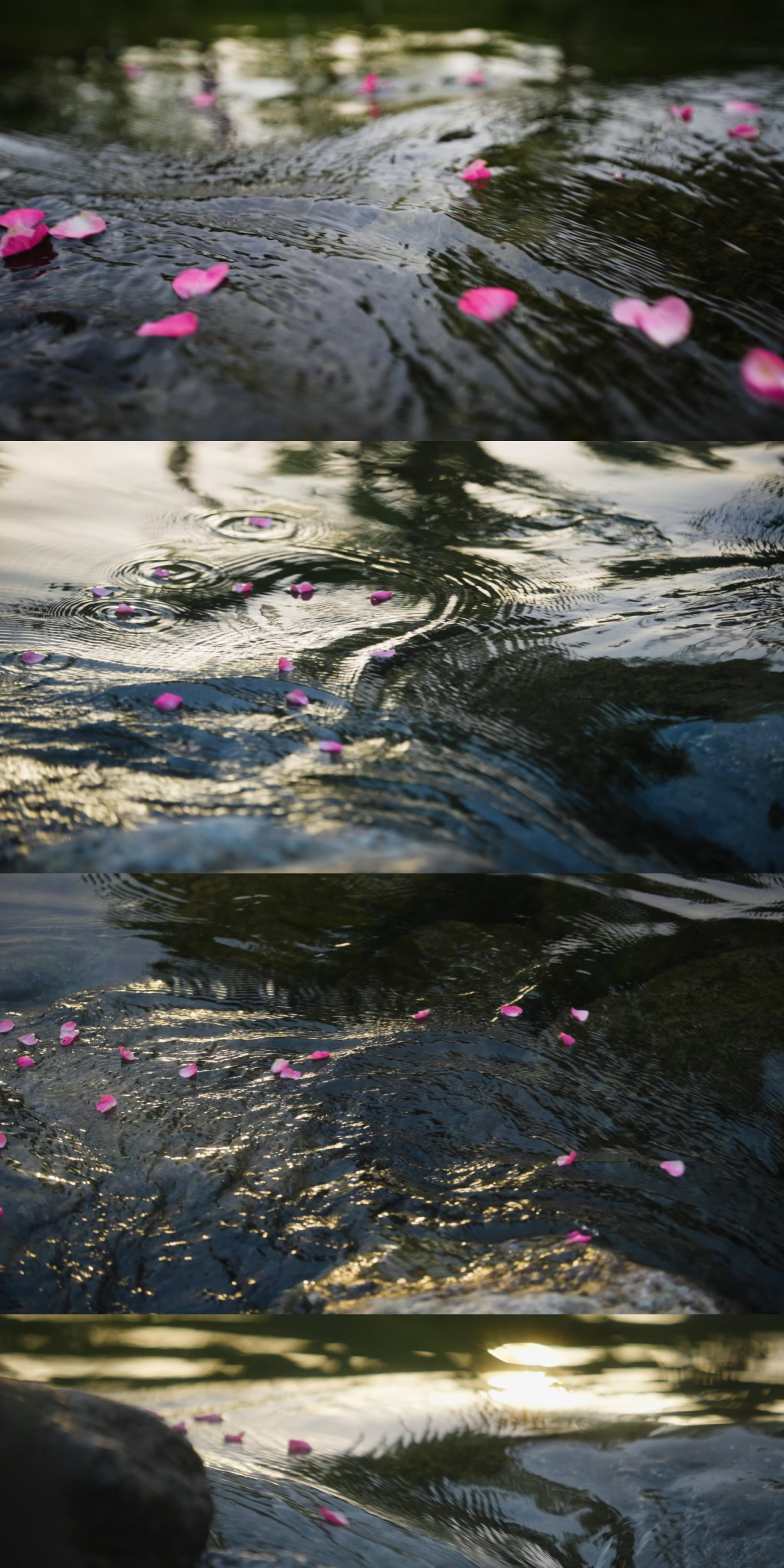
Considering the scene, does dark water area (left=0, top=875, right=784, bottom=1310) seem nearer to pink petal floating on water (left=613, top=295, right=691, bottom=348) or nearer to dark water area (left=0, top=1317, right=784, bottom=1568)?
dark water area (left=0, top=1317, right=784, bottom=1568)

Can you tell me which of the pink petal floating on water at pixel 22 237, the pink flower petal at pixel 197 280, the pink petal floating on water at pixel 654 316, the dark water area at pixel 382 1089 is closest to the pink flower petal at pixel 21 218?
the pink petal floating on water at pixel 22 237

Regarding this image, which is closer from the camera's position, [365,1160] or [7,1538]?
[7,1538]

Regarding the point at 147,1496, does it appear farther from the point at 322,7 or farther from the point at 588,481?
the point at 322,7

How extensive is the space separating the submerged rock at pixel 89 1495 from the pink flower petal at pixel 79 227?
0.88 metres

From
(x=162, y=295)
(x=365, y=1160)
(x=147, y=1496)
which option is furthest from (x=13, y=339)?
(x=147, y=1496)

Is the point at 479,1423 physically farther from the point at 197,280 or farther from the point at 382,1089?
the point at 197,280

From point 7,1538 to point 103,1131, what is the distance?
267 mm

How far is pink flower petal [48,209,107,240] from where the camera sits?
2.17 feet

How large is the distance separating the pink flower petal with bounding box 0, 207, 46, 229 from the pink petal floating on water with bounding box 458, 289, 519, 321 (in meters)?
0.33

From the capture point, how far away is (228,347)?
635 millimetres

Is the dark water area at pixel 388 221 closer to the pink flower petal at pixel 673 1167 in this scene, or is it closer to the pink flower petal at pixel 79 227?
the pink flower petal at pixel 79 227

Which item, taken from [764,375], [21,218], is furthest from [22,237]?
[764,375]

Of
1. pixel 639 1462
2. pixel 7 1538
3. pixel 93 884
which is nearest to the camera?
pixel 7 1538

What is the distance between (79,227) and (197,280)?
0.37 ft
